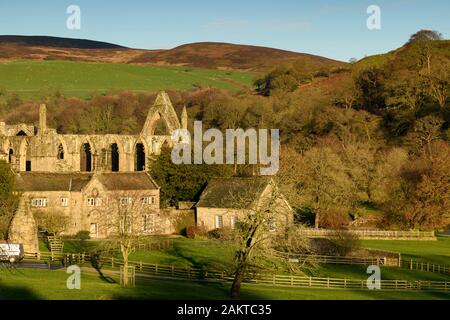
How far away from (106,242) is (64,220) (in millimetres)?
11830

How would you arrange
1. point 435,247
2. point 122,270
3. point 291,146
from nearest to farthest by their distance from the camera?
1. point 122,270
2. point 435,247
3. point 291,146

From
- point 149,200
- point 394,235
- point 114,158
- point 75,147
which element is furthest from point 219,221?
point 114,158

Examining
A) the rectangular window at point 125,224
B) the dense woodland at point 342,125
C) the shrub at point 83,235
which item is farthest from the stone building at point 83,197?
the rectangular window at point 125,224

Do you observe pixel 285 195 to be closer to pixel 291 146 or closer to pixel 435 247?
pixel 435 247

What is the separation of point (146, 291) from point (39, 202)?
28576mm

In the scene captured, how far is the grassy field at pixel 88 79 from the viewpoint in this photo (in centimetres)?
17500

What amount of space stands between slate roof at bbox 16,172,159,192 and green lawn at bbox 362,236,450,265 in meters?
17.5

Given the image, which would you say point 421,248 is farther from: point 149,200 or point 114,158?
point 114,158

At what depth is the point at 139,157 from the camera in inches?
3688

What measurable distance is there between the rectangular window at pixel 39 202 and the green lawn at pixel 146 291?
68.4 feet

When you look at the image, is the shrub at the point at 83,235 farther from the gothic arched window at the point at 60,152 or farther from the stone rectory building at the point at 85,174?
the gothic arched window at the point at 60,152

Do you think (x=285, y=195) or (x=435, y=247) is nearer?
(x=285, y=195)
